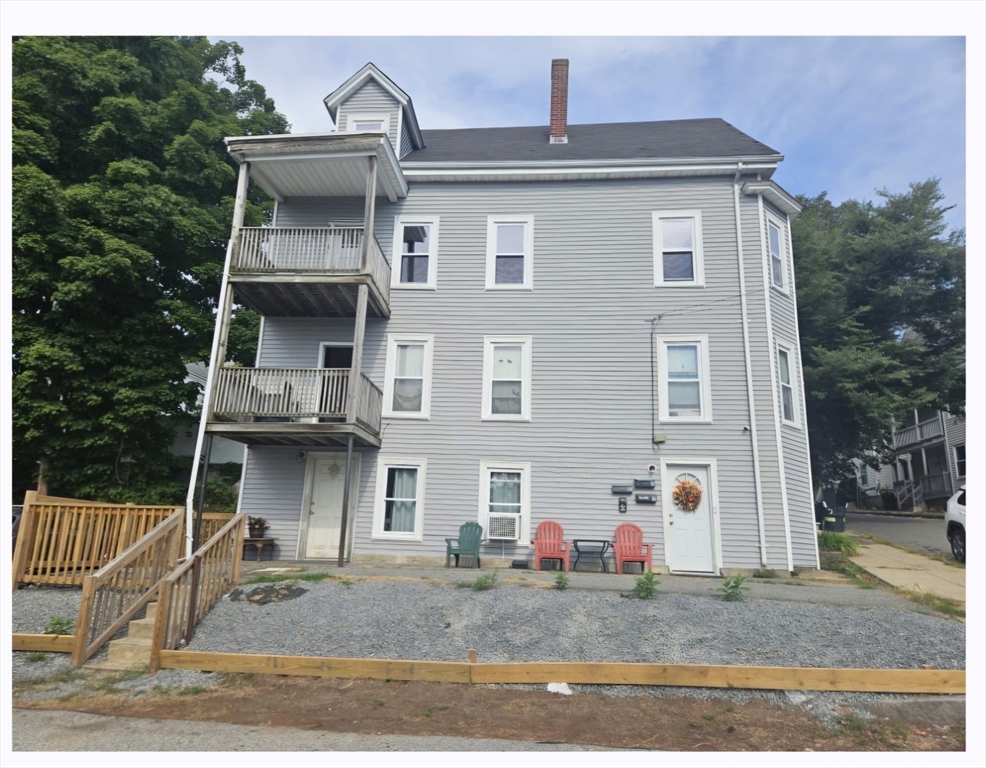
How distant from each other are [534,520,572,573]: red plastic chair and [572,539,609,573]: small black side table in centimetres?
20

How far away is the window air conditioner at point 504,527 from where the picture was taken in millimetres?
12250

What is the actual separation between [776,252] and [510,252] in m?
→ 6.19

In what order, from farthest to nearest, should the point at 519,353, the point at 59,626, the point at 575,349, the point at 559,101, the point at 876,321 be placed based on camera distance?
the point at 876,321 < the point at 559,101 < the point at 519,353 < the point at 575,349 < the point at 59,626

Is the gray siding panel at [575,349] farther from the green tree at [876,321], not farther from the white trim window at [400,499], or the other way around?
the green tree at [876,321]

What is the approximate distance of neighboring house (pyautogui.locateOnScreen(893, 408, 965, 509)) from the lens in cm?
2538

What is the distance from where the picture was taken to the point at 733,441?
1234 cm

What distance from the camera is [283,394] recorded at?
38.2ft

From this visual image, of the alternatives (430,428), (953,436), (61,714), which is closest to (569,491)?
(430,428)

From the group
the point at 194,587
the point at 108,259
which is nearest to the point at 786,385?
the point at 194,587

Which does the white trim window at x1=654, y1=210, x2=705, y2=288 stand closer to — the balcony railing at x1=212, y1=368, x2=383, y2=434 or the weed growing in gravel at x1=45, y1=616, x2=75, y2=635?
the balcony railing at x1=212, y1=368, x2=383, y2=434

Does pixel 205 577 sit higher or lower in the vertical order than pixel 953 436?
lower

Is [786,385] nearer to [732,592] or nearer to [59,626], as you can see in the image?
[732,592]

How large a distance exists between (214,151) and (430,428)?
1234cm

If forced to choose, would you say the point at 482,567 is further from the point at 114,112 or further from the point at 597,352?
the point at 114,112
